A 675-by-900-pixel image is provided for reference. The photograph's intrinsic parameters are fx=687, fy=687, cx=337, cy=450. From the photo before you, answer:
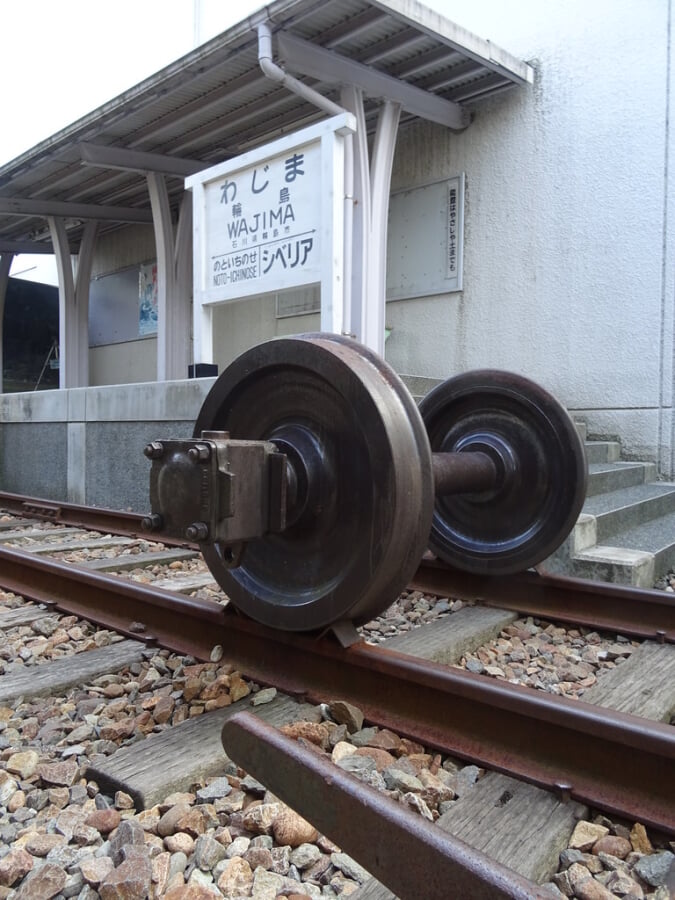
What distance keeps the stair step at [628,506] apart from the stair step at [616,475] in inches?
1.7

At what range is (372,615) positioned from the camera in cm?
187

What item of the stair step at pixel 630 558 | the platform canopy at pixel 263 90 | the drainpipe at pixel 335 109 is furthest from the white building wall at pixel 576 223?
the stair step at pixel 630 558

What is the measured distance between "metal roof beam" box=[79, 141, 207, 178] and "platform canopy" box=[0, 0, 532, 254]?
1 cm

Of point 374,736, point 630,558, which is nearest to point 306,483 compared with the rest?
point 374,736

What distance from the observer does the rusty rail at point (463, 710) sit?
4.47 feet

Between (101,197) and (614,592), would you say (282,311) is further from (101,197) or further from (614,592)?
(614,592)

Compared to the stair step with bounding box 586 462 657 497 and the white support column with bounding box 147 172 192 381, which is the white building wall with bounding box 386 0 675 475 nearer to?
the stair step with bounding box 586 462 657 497

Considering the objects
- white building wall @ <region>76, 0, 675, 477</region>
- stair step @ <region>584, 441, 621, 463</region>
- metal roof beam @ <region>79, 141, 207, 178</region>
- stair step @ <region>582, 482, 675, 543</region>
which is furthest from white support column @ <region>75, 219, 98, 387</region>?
stair step @ <region>582, 482, 675, 543</region>

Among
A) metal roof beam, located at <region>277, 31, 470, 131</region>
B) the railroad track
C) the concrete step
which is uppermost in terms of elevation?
metal roof beam, located at <region>277, 31, 470, 131</region>

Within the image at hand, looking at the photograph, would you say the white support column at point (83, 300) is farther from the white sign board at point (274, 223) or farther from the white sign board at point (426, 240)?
the white sign board at point (274, 223)

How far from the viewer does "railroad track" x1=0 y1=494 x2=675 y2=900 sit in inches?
46.2

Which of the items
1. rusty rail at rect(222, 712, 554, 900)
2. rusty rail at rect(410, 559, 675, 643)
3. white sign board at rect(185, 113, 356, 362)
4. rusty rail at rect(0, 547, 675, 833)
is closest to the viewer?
rusty rail at rect(222, 712, 554, 900)

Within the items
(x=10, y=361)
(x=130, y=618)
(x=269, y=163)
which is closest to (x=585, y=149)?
(x=269, y=163)

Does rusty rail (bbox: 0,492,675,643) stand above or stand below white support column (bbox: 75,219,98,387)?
below
